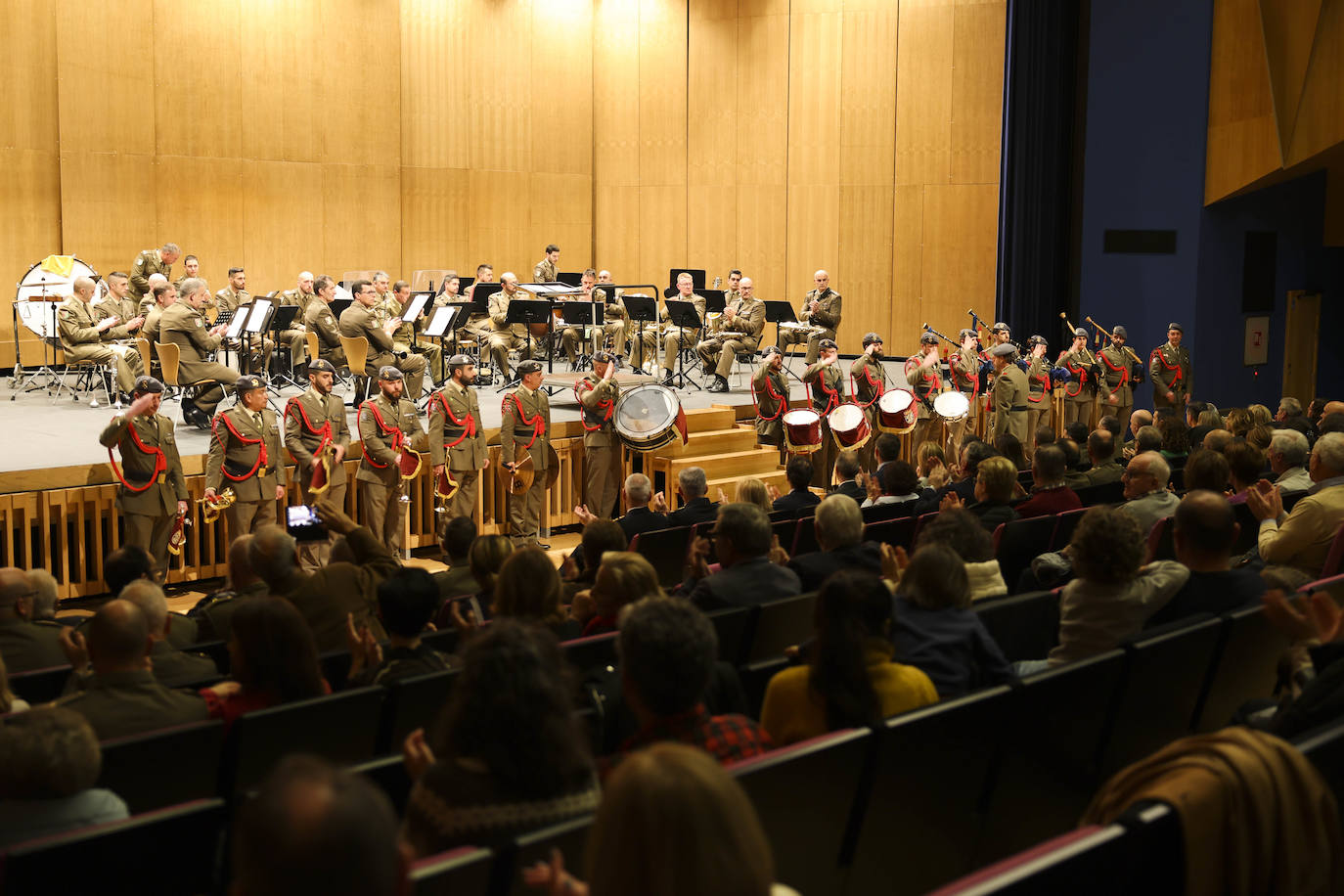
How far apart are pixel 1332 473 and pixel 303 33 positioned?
14.3 meters

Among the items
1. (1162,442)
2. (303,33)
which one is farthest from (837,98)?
(1162,442)

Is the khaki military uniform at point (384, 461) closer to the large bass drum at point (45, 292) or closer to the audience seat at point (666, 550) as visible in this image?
the audience seat at point (666, 550)

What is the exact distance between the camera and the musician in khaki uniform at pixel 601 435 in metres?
10.5

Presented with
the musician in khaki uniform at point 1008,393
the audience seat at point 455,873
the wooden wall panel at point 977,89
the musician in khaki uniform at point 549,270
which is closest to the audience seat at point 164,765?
the audience seat at point 455,873

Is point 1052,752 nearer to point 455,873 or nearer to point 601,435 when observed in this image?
point 455,873

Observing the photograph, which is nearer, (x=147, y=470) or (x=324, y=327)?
(x=147, y=470)

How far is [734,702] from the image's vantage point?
3.13 m

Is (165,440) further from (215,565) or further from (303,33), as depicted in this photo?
(303,33)

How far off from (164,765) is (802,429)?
8395mm

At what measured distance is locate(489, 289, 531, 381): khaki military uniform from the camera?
46.4 ft

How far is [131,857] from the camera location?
2373 mm

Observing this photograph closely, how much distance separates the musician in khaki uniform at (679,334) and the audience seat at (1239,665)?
10.0 m

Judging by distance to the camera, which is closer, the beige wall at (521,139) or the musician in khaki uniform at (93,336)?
the musician in khaki uniform at (93,336)

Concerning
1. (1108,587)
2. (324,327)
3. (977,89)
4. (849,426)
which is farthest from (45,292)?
(1108,587)
